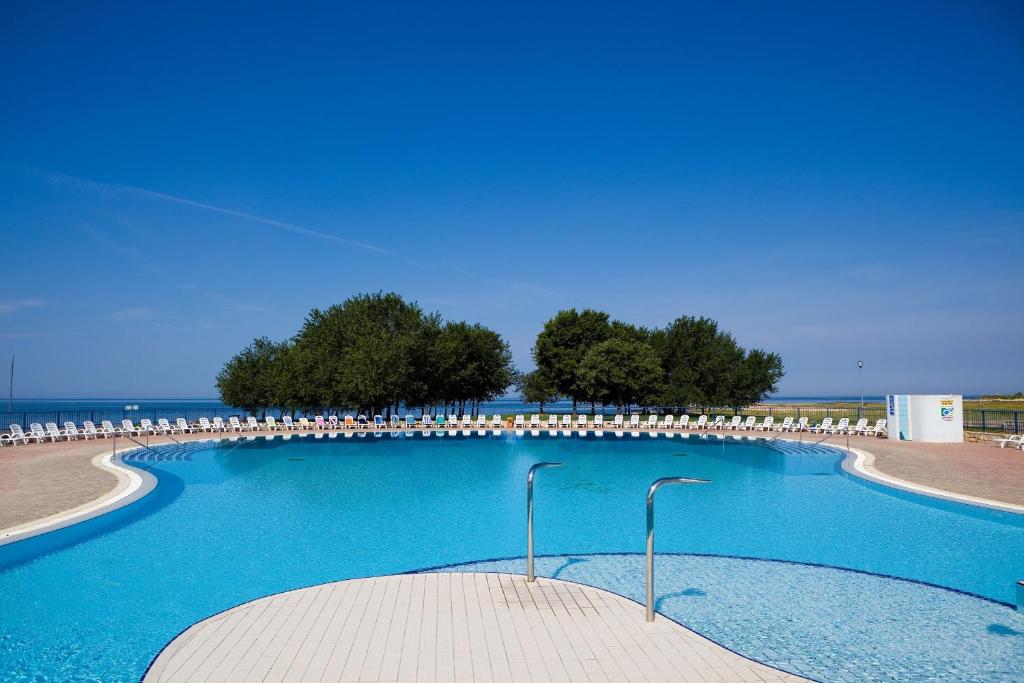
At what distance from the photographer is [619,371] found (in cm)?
3931

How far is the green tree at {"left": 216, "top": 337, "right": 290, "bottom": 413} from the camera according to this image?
3716cm

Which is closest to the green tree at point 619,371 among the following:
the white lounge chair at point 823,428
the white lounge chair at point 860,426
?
the white lounge chair at point 823,428

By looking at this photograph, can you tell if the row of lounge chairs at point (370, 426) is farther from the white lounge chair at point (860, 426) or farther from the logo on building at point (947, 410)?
the logo on building at point (947, 410)

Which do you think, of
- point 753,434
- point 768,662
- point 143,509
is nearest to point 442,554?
point 768,662

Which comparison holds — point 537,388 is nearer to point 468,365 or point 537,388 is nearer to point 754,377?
point 468,365

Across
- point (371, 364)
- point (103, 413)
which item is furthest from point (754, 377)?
point (103, 413)

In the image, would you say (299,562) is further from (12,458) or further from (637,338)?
(637,338)

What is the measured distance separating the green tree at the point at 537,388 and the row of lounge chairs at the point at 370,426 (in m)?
6.05

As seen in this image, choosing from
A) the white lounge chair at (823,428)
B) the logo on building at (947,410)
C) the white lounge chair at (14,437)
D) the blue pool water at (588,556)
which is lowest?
the blue pool water at (588,556)

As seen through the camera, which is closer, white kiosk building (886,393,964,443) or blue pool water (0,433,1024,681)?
blue pool water (0,433,1024,681)

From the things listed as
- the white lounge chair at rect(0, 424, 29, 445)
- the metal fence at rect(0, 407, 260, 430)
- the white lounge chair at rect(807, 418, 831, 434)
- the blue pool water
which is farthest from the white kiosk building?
the white lounge chair at rect(0, 424, 29, 445)

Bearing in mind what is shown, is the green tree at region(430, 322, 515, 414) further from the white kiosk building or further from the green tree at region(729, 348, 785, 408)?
the white kiosk building

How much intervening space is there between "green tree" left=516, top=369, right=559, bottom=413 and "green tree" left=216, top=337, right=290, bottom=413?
1538cm

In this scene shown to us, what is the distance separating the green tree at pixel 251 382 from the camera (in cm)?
3716
